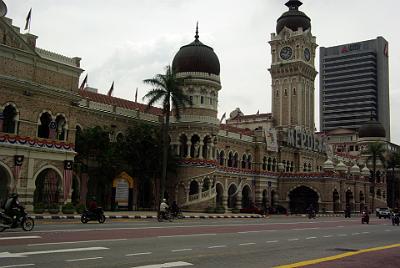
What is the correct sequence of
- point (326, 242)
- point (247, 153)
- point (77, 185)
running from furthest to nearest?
point (247, 153) < point (77, 185) < point (326, 242)

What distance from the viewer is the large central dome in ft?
157

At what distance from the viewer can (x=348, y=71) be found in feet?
513

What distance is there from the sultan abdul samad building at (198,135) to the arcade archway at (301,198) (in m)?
0.12

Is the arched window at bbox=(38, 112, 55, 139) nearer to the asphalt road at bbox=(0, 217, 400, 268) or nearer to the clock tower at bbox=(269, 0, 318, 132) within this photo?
the asphalt road at bbox=(0, 217, 400, 268)

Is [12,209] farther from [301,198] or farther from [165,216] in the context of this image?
[301,198]

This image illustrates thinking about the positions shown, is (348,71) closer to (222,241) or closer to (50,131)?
(50,131)

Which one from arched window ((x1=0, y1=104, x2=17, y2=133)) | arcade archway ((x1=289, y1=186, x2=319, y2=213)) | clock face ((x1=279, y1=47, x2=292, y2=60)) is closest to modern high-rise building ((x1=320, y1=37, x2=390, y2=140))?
clock face ((x1=279, y1=47, x2=292, y2=60))

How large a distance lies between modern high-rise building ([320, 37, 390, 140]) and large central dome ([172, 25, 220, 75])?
10904cm

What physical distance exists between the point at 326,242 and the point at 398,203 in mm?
77238

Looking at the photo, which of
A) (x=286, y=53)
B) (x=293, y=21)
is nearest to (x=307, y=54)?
(x=286, y=53)

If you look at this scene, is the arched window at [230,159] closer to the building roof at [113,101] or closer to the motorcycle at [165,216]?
the building roof at [113,101]

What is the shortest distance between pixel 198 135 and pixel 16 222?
29451 millimetres

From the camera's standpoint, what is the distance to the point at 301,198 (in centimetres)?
6247

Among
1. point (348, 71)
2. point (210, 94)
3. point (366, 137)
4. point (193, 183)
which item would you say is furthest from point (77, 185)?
point (348, 71)
